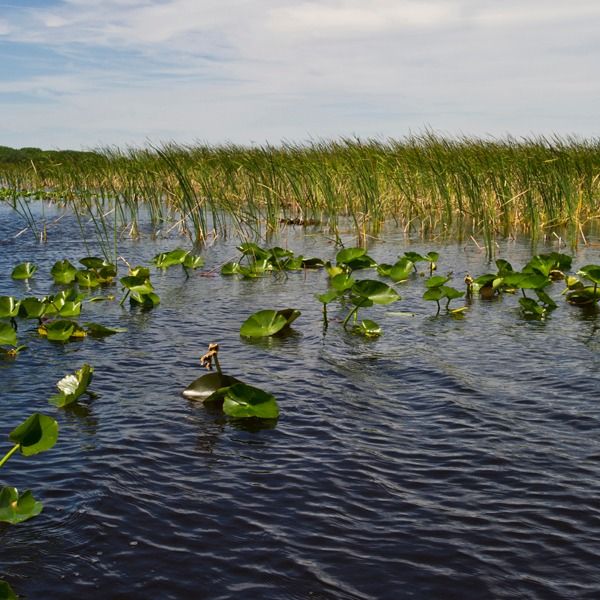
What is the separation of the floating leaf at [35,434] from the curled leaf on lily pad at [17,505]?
0.35m

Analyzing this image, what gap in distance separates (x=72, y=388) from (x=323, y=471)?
2.13 metres

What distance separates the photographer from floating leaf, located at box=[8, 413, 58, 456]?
13.3 feet

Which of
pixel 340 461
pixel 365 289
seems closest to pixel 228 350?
pixel 365 289

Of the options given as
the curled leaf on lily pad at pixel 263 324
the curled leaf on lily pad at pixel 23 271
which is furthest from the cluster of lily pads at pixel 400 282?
the curled leaf on lily pad at pixel 23 271

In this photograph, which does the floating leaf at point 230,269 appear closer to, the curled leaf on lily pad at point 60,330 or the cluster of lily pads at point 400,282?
the cluster of lily pads at point 400,282

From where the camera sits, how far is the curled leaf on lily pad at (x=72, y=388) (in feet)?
18.2

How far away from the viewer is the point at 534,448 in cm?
488

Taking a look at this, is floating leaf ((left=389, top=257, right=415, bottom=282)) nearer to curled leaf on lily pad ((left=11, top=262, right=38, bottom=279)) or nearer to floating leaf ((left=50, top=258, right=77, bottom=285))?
floating leaf ((left=50, top=258, right=77, bottom=285))

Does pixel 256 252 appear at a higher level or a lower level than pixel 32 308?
higher

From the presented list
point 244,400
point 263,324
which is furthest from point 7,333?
point 244,400

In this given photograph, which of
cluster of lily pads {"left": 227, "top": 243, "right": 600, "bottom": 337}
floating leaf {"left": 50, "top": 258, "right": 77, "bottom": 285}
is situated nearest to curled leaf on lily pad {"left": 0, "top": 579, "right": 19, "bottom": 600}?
cluster of lily pads {"left": 227, "top": 243, "right": 600, "bottom": 337}

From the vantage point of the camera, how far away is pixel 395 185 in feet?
62.8

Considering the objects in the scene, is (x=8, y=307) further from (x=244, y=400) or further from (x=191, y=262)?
(x=191, y=262)

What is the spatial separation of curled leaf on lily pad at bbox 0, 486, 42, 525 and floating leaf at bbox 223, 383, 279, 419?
5.81 feet
